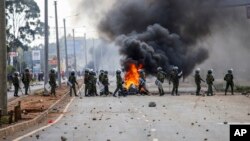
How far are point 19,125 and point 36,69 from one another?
325 ft

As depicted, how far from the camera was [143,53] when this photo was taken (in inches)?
1742

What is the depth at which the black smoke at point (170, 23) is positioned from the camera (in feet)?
156

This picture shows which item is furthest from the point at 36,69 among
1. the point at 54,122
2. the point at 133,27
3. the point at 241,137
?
the point at 241,137

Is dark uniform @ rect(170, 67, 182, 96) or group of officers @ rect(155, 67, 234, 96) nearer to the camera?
group of officers @ rect(155, 67, 234, 96)

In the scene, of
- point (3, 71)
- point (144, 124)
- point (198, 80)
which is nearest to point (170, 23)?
point (198, 80)

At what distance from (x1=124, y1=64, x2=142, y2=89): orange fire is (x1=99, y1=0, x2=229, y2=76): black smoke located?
16.4ft

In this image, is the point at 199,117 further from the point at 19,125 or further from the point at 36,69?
the point at 36,69

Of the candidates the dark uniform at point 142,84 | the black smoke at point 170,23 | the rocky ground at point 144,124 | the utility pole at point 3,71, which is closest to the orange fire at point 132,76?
the dark uniform at point 142,84

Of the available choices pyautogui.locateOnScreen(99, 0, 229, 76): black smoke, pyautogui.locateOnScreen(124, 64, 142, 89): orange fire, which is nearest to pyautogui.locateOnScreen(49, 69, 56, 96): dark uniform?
pyautogui.locateOnScreen(124, 64, 142, 89): orange fire

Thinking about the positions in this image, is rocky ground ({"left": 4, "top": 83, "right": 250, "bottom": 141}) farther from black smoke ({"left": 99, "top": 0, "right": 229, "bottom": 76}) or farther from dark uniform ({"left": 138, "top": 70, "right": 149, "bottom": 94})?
black smoke ({"left": 99, "top": 0, "right": 229, "bottom": 76})

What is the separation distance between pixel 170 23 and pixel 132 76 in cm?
960

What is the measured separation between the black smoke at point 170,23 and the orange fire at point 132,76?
196 inches

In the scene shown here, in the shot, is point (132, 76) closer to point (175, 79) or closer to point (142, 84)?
point (142, 84)

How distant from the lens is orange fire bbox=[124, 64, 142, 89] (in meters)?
40.4
